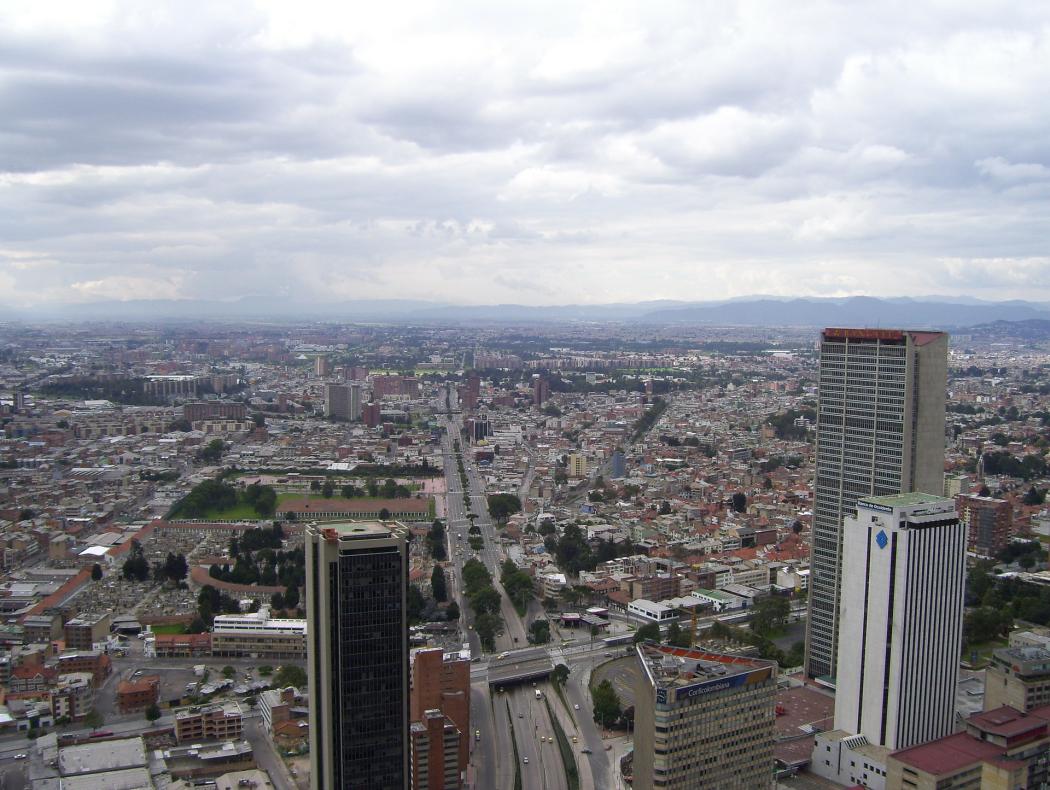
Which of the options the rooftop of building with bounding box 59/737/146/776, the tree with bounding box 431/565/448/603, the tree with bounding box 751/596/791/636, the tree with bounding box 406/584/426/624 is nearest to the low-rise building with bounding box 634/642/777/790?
the rooftop of building with bounding box 59/737/146/776

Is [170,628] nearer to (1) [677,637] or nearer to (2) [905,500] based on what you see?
(1) [677,637]

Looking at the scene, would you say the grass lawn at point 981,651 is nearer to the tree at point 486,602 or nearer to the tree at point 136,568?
the tree at point 486,602

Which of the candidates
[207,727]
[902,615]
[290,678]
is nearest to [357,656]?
[207,727]

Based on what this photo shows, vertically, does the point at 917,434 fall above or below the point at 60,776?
above

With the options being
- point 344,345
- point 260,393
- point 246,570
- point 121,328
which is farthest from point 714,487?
point 121,328

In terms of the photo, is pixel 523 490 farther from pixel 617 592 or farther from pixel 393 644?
pixel 393 644

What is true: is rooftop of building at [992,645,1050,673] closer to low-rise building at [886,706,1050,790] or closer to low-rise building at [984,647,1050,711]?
low-rise building at [984,647,1050,711]
